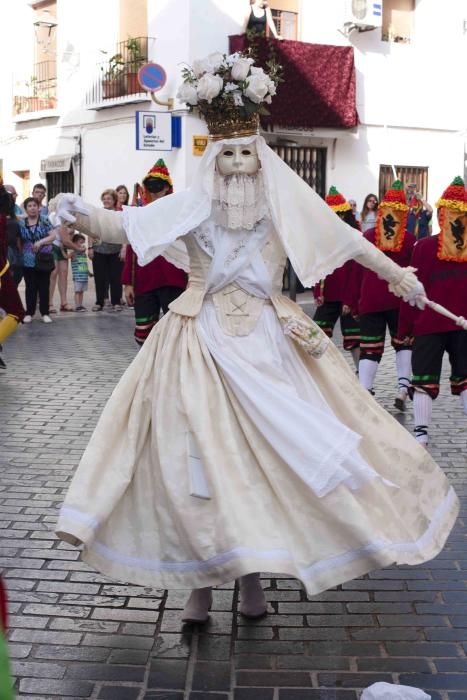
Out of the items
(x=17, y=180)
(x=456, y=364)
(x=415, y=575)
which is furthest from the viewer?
(x=17, y=180)

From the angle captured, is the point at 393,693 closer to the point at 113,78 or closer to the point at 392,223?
the point at 392,223

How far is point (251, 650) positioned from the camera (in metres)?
4.01

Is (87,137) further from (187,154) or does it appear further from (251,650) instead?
(251,650)

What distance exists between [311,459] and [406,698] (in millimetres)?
930

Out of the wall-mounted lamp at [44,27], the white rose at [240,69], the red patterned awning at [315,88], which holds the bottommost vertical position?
the white rose at [240,69]

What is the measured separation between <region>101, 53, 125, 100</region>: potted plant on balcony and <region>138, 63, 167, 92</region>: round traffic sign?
3490 mm

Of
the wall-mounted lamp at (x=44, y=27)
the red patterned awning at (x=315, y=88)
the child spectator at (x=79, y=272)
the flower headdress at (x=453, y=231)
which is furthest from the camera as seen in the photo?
the wall-mounted lamp at (x=44, y=27)

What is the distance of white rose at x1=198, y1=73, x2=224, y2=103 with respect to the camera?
4.53 metres

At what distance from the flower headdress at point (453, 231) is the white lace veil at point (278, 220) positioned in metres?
2.74

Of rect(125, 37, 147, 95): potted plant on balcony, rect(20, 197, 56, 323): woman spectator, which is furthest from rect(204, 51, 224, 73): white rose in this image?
rect(125, 37, 147, 95): potted plant on balcony

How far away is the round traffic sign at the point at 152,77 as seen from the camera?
66.4ft

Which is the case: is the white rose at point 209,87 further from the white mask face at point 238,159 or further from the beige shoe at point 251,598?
the beige shoe at point 251,598

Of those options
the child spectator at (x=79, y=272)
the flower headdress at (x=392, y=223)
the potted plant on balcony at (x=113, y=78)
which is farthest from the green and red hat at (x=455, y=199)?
the potted plant on balcony at (x=113, y=78)

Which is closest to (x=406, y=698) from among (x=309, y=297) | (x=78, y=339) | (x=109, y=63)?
(x=78, y=339)
